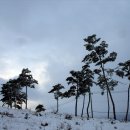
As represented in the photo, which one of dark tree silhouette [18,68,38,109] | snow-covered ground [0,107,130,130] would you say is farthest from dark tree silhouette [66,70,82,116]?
snow-covered ground [0,107,130,130]

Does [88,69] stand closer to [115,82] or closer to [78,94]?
[78,94]

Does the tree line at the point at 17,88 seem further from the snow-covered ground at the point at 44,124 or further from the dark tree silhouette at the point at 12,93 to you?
the snow-covered ground at the point at 44,124

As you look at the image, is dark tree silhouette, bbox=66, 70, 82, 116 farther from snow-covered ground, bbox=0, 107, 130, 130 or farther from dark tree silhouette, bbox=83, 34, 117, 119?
snow-covered ground, bbox=0, 107, 130, 130

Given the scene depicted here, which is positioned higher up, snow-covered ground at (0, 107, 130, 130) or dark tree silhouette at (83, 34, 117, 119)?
dark tree silhouette at (83, 34, 117, 119)

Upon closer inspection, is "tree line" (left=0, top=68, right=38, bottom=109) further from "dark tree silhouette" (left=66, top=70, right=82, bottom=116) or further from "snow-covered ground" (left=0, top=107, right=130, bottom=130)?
"snow-covered ground" (left=0, top=107, right=130, bottom=130)

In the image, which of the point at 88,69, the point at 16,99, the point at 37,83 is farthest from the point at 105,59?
the point at 16,99

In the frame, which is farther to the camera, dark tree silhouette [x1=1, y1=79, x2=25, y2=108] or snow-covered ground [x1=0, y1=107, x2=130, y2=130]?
dark tree silhouette [x1=1, y1=79, x2=25, y2=108]

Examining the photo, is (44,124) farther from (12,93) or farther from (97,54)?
(12,93)

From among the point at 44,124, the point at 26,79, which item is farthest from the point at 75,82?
the point at 44,124

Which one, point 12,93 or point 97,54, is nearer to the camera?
point 97,54

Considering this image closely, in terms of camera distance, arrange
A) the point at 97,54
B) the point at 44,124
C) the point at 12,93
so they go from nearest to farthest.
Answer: the point at 44,124
the point at 97,54
the point at 12,93

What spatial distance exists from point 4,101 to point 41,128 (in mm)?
67268

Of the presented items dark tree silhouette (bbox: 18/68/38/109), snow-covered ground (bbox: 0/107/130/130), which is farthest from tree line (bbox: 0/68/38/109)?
snow-covered ground (bbox: 0/107/130/130)

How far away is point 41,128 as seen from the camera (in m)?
15.2
